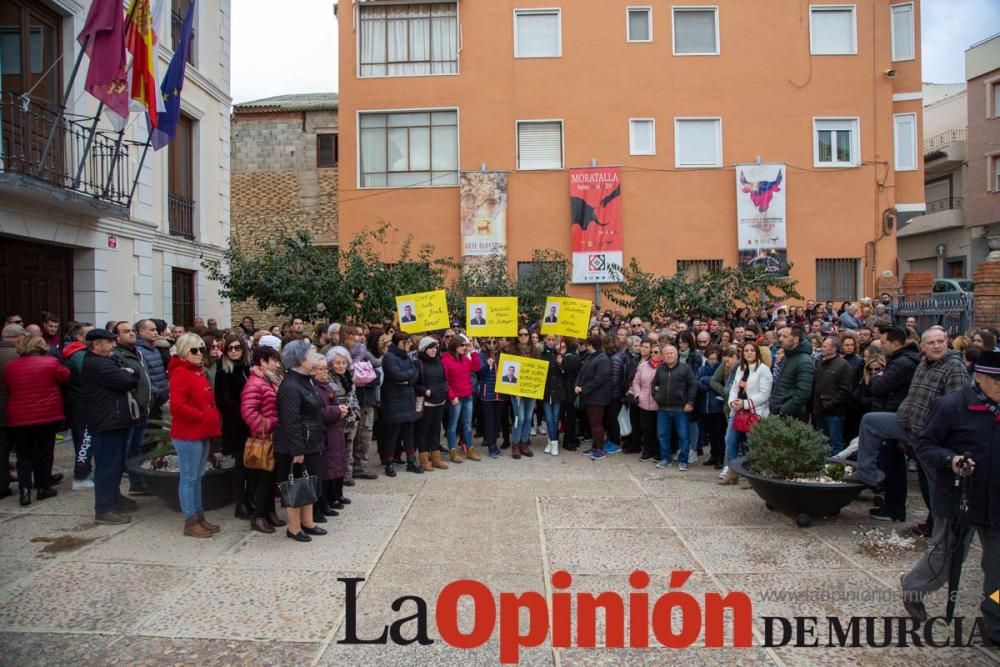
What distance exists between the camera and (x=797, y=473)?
6.61 metres

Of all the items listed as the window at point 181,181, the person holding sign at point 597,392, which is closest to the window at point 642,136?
the window at point 181,181

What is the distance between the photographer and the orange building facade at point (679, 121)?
870 inches

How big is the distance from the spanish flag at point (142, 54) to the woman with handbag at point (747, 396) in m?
10.4

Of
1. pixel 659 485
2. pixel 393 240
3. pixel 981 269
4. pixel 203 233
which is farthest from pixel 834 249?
pixel 203 233

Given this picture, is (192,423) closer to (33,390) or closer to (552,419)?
(33,390)

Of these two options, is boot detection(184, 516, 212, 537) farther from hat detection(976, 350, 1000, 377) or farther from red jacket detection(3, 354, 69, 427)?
hat detection(976, 350, 1000, 377)

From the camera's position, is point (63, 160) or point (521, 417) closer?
point (521, 417)

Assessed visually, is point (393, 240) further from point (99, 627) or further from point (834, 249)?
point (99, 627)

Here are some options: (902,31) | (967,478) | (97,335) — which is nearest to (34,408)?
(97,335)

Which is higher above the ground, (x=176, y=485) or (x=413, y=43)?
(x=413, y=43)

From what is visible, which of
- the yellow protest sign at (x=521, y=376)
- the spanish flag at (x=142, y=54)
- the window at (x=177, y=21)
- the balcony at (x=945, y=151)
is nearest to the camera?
the yellow protest sign at (x=521, y=376)

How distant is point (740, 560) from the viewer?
5.75 metres

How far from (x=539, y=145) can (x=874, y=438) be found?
58.1 ft

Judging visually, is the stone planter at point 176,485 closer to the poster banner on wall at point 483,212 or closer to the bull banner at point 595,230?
the poster banner on wall at point 483,212
